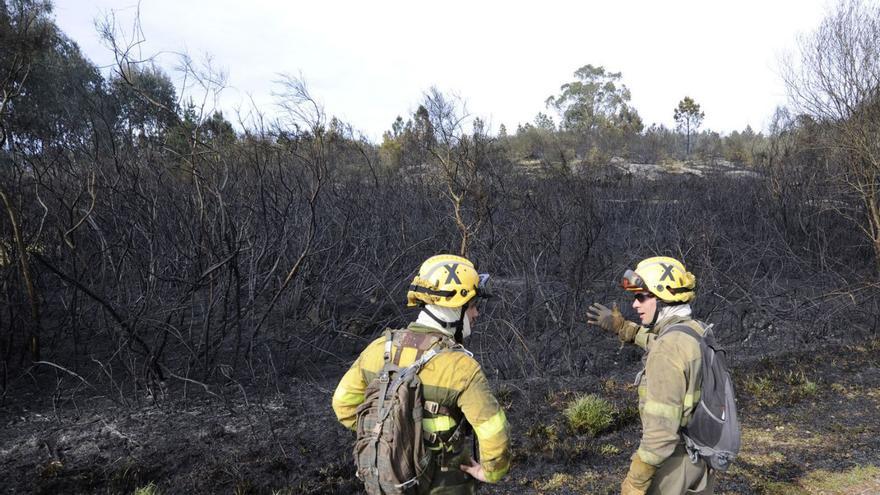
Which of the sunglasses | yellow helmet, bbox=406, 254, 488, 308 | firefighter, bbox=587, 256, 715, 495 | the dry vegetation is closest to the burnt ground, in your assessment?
the dry vegetation

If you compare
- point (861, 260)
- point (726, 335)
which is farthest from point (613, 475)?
point (861, 260)

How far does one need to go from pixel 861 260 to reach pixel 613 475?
35.5 feet

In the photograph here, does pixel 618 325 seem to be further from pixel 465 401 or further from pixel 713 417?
pixel 465 401

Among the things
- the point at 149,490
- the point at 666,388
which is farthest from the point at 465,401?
the point at 149,490

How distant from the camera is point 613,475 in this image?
3805mm

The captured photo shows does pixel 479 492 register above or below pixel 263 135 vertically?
below

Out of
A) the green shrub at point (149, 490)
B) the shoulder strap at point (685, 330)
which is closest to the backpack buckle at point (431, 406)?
the shoulder strap at point (685, 330)

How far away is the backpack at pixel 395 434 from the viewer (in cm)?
184

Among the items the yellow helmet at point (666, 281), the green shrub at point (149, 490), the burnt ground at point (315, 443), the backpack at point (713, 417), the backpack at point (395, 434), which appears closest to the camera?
the backpack at point (395, 434)

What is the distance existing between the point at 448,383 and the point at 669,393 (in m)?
0.92

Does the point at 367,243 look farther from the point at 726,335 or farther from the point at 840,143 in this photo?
the point at 840,143

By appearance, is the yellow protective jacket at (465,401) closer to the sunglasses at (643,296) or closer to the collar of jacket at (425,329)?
the collar of jacket at (425,329)

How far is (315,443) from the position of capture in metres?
4.20

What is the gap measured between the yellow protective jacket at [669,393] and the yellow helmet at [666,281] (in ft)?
0.65
